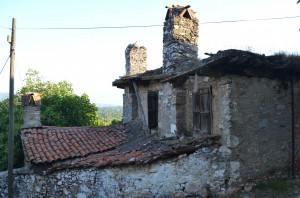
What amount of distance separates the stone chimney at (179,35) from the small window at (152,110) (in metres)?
1.35

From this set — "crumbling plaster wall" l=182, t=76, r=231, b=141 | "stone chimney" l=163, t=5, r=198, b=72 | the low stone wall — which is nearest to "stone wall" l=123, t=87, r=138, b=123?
"stone chimney" l=163, t=5, r=198, b=72

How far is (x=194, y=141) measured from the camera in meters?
7.07

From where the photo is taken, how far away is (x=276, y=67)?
7.30m

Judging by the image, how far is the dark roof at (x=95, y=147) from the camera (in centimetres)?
707

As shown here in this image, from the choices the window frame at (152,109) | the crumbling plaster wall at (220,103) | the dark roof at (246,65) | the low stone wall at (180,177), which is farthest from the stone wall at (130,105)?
the dark roof at (246,65)

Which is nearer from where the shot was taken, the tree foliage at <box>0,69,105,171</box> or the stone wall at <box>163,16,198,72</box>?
the stone wall at <box>163,16,198,72</box>

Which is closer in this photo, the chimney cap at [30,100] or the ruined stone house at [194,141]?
the ruined stone house at [194,141]

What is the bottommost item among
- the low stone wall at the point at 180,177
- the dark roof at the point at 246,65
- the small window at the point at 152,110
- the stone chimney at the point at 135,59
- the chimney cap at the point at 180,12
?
the low stone wall at the point at 180,177

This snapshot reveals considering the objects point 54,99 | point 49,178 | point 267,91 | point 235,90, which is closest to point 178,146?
point 235,90

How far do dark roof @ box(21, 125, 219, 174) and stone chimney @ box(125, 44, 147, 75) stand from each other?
9.90 ft

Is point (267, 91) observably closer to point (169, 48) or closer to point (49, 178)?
point (169, 48)

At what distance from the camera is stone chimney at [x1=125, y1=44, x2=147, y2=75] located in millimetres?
13242

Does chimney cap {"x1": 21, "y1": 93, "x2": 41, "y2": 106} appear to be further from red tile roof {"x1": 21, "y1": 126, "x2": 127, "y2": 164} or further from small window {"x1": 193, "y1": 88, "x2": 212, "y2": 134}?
small window {"x1": 193, "y1": 88, "x2": 212, "y2": 134}

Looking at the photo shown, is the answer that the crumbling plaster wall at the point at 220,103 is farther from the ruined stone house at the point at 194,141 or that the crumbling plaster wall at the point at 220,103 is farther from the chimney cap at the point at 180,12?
the chimney cap at the point at 180,12
